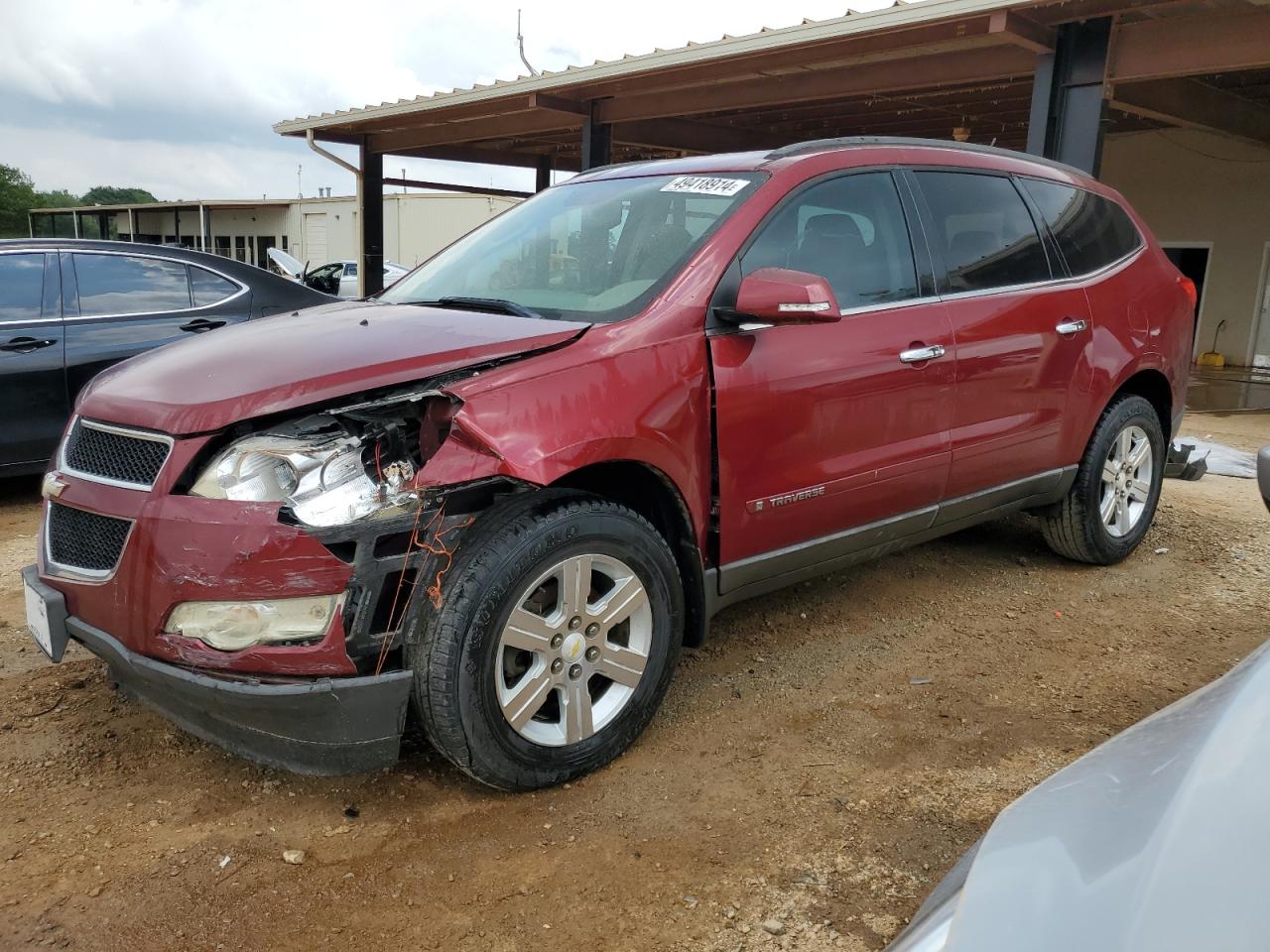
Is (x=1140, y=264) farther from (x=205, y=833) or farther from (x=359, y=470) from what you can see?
(x=205, y=833)

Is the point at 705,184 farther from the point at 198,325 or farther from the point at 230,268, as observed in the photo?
the point at 230,268

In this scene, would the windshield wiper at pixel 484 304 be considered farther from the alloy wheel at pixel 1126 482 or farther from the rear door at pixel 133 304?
the rear door at pixel 133 304

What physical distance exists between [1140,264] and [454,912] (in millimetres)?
4252

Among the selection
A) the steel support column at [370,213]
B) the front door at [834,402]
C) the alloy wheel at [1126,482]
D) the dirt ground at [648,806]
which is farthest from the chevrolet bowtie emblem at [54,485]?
the steel support column at [370,213]

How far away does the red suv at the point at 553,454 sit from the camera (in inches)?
95.2

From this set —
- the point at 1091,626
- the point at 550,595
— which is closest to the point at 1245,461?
the point at 1091,626

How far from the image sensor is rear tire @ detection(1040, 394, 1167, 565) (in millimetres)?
4590

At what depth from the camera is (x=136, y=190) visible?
87.7 m

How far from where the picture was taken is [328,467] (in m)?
2.46

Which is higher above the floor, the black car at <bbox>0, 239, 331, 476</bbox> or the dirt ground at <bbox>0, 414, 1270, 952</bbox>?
the black car at <bbox>0, 239, 331, 476</bbox>

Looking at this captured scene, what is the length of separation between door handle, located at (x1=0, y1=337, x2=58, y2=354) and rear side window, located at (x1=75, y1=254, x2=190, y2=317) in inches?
10.9

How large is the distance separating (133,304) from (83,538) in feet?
12.5

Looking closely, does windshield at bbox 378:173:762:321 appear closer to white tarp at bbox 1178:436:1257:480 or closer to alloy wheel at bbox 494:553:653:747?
alloy wheel at bbox 494:553:653:747

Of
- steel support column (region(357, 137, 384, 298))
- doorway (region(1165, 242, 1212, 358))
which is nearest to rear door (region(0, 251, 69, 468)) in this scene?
steel support column (region(357, 137, 384, 298))
